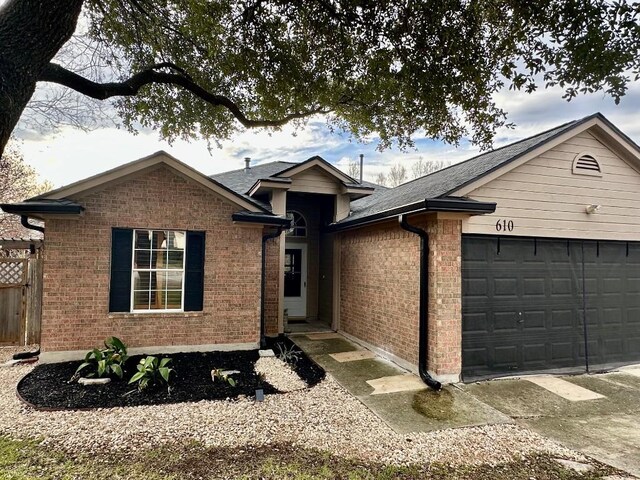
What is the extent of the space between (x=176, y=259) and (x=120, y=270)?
107 cm

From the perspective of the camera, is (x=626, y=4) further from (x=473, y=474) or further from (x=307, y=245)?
(x=307, y=245)

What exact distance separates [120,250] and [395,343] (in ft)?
19.3

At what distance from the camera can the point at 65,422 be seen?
4586mm

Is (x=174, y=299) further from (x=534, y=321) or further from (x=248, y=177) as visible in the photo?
(x=534, y=321)

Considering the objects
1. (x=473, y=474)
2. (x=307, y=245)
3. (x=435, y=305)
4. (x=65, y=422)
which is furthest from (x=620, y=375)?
(x=65, y=422)

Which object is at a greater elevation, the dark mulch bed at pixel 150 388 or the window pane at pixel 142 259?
the window pane at pixel 142 259

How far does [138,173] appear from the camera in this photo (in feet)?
24.7

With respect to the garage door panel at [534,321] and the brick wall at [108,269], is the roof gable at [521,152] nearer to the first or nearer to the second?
the garage door panel at [534,321]

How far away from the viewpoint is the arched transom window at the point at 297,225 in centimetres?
1180

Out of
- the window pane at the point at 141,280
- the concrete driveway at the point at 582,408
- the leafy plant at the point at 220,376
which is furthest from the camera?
the window pane at the point at 141,280

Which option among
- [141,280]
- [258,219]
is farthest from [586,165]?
[141,280]

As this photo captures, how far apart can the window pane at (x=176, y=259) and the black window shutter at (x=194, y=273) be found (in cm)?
13

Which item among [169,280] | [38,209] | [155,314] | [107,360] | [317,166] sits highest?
[317,166]

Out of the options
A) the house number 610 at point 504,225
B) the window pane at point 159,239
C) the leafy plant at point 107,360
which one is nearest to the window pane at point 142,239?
the window pane at point 159,239
